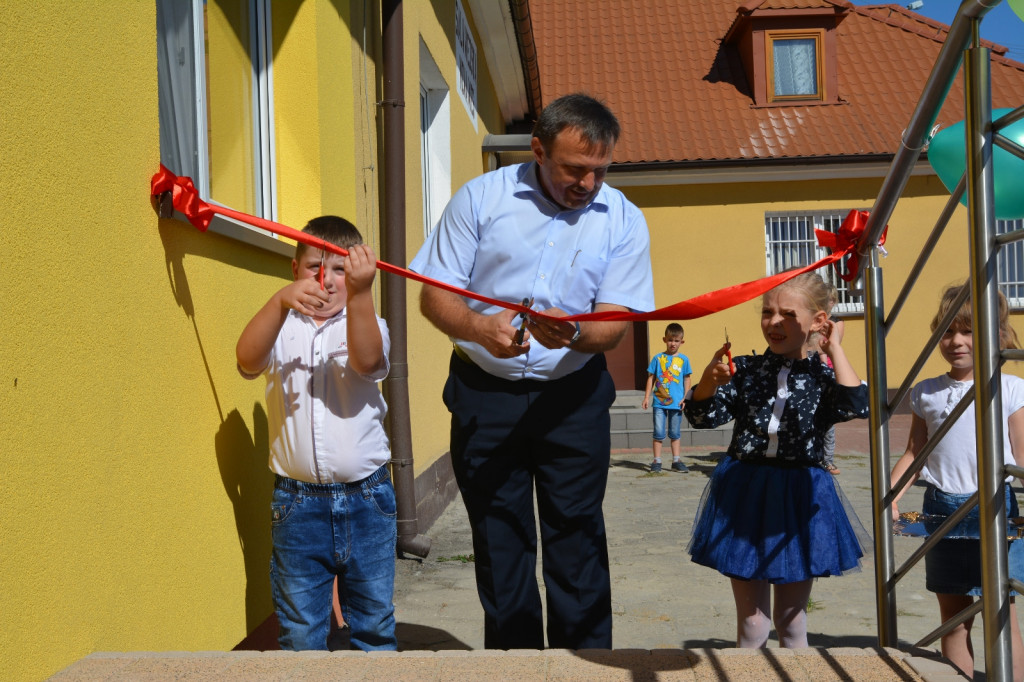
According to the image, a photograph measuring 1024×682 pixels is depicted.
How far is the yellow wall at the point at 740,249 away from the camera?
14242 millimetres

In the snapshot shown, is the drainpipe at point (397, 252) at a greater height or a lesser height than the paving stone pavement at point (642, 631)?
greater

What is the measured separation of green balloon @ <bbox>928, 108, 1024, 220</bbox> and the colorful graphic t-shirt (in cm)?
748

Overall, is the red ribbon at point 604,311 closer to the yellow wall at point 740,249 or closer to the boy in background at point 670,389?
the boy in background at point 670,389

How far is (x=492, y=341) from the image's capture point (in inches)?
99.5

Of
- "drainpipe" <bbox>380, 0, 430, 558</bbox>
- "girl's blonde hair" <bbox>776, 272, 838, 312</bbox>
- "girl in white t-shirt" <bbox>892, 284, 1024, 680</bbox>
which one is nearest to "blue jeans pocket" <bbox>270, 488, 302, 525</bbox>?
"girl's blonde hair" <bbox>776, 272, 838, 312</bbox>

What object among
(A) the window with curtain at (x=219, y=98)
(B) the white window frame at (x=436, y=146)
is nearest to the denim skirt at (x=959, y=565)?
(A) the window with curtain at (x=219, y=98)

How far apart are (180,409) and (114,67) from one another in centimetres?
91

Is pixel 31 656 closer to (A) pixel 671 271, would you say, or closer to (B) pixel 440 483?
(B) pixel 440 483

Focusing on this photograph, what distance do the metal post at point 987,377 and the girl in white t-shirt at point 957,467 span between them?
1.09 metres

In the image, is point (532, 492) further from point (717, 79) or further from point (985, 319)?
point (717, 79)

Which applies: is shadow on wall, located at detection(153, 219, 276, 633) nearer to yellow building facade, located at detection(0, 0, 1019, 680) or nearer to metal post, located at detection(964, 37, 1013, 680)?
yellow building facade, located at detection(0, 0, 1019, 680)

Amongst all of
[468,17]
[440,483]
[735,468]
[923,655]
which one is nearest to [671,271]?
[468,17]

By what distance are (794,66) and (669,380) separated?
305 inches

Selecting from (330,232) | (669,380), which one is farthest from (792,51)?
(330,232)
